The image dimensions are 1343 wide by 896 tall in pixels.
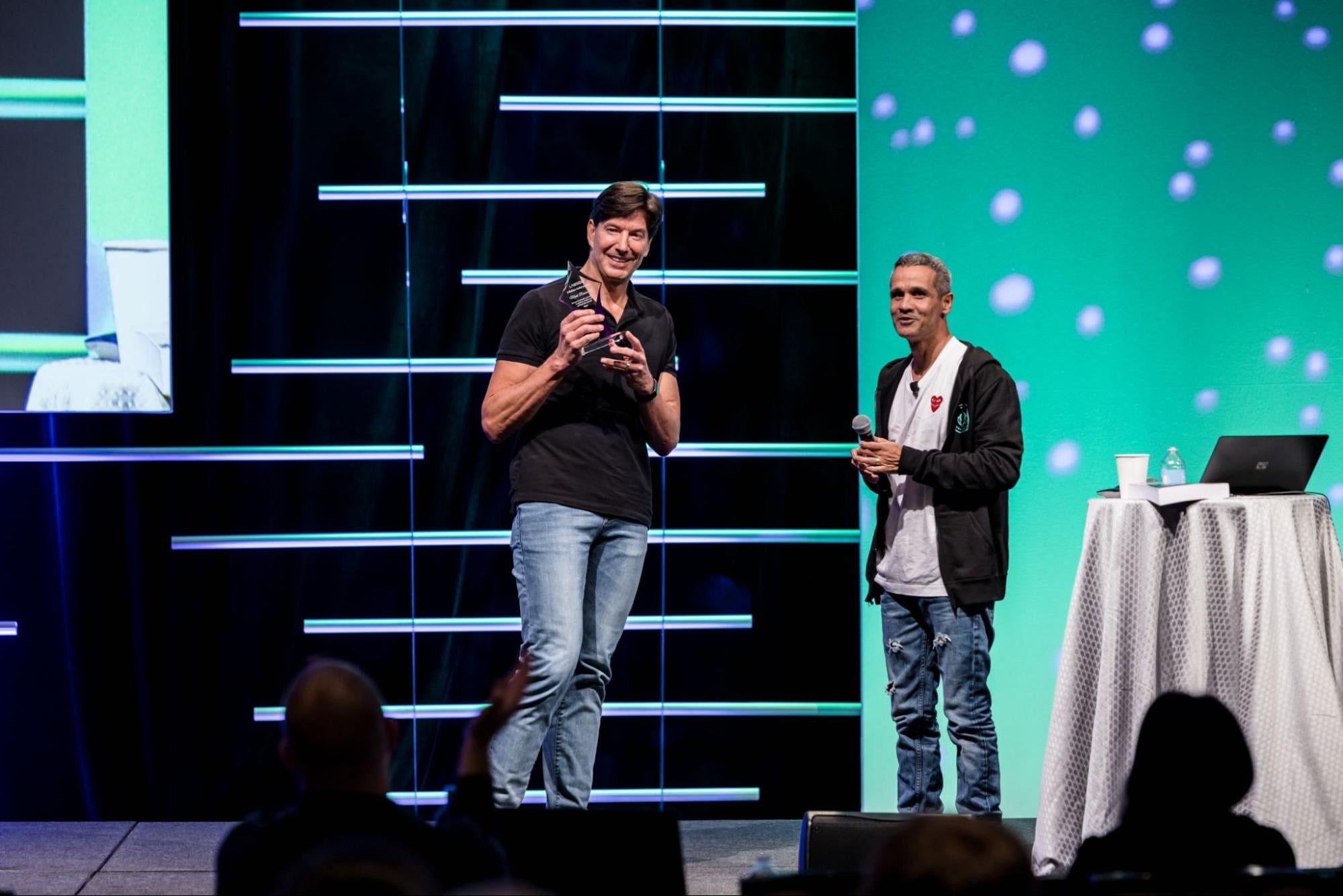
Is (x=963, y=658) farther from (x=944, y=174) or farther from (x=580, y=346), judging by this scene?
(x=944, y=174)

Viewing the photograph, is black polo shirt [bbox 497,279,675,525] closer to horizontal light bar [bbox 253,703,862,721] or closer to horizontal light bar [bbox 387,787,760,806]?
horizontal light bar [bbox 253,703,862,721]

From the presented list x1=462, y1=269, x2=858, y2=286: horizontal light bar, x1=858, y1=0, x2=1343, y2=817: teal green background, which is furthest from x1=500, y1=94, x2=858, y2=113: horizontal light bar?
x1=462, y1=269, x2=858, y2=286: horizontal light bar

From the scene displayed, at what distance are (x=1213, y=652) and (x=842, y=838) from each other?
1.08 metres

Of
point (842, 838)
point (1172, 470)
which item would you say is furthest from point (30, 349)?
point (1172, 470)

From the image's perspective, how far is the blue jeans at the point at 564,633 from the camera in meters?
3.12

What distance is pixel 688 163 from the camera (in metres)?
4.07

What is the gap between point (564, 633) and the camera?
10.2 ft

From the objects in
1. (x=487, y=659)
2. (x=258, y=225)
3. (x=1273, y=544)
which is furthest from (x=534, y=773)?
(x=1273, y=544)

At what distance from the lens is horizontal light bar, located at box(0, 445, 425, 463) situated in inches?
157

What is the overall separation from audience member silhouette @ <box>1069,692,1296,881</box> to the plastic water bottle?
1646 millimetres

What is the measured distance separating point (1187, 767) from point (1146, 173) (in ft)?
9.30

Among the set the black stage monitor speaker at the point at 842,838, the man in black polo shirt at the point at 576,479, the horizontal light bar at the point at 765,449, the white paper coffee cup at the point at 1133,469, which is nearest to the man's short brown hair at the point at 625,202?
the man in black polo shirt at the point at 576,479

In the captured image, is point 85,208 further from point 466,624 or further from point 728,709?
point 728,709

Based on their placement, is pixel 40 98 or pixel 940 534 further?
pixel 40 98
